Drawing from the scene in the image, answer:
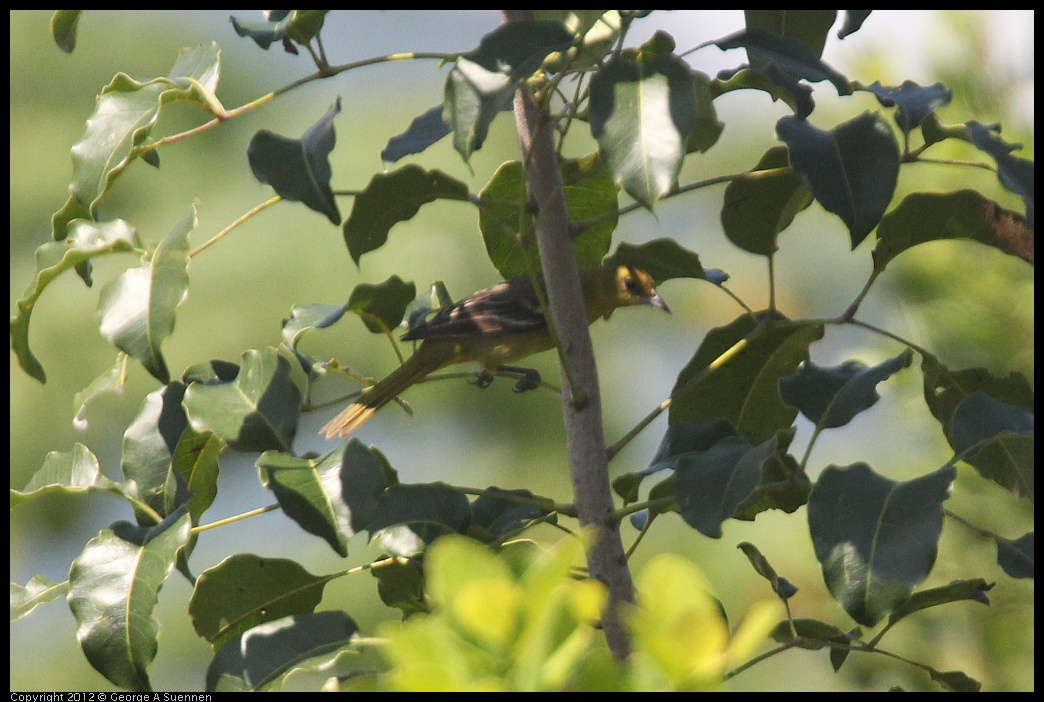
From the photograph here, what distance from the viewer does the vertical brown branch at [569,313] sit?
1.32 m

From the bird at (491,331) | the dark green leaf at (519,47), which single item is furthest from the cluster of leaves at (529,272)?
the bird at (491,331)

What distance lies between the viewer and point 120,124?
129cm

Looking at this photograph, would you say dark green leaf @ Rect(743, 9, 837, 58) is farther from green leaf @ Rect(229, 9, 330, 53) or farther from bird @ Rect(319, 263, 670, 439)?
bird @ Rect(319, 263, 670, 439)

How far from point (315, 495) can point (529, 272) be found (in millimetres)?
421

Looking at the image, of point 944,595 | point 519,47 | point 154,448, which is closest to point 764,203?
point 519,47

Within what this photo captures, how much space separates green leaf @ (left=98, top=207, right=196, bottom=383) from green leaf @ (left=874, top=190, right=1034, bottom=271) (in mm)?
1032

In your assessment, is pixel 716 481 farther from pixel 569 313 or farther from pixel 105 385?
pixel 105 385

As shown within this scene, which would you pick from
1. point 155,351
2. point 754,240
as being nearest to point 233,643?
point 155,351

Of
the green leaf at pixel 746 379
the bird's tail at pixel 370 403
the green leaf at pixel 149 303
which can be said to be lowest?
the bird's tail at pixel 370 403

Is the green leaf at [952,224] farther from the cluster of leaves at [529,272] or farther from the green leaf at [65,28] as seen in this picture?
the green leaf at [65,28]

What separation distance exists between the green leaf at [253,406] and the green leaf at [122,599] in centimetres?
14

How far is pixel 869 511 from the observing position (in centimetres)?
104

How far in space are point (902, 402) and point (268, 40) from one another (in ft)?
8.37
